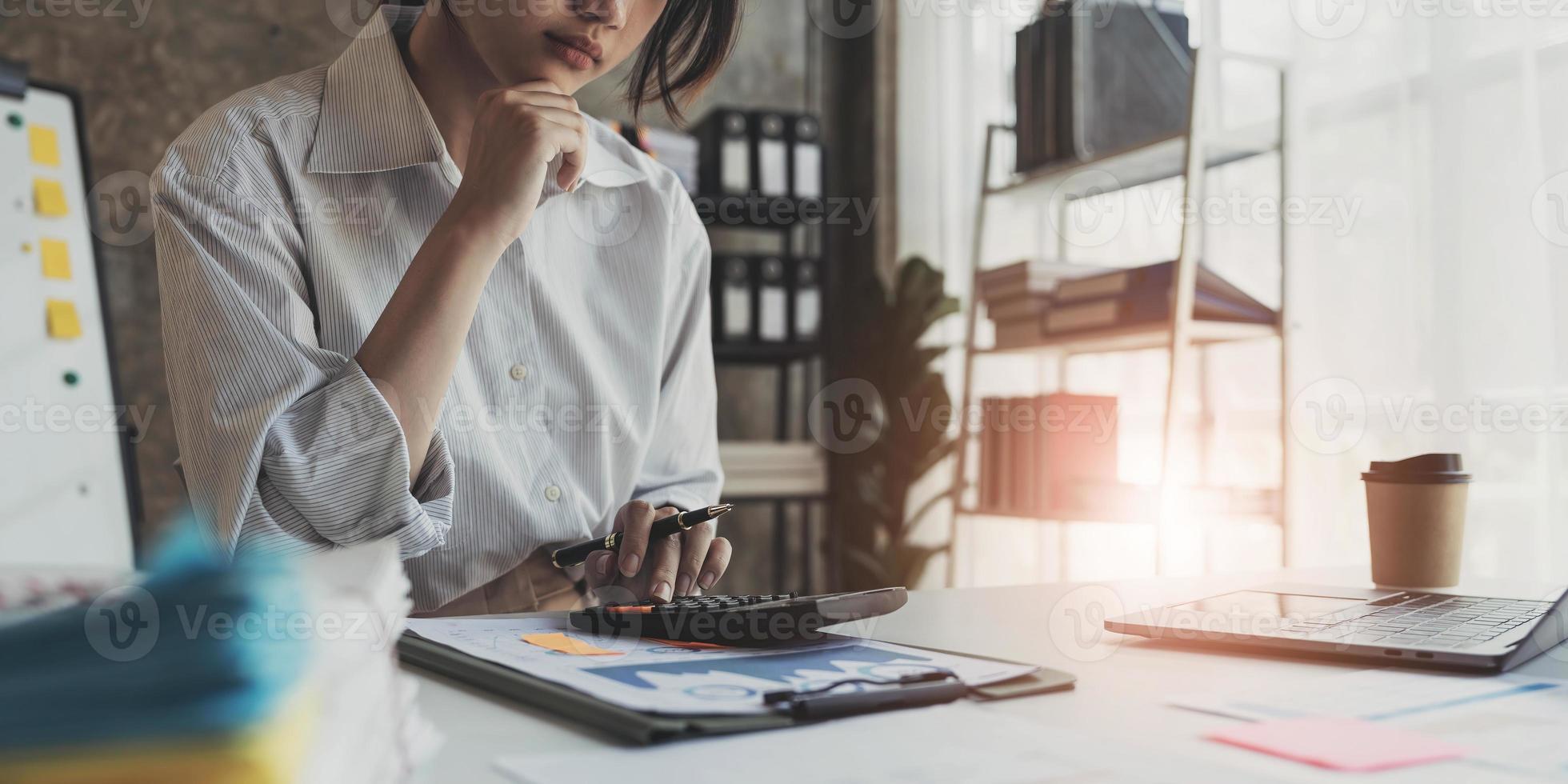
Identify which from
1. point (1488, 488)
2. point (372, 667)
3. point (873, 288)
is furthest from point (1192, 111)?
point (372, 667)

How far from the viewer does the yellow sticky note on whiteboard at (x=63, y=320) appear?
2.24 m

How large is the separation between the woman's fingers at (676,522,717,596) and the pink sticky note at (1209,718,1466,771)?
1.88ft

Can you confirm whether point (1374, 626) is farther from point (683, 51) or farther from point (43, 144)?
point (43, 144)

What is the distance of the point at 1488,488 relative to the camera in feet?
5.60

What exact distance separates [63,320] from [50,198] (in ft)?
0.88

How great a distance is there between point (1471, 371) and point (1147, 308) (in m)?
0.57

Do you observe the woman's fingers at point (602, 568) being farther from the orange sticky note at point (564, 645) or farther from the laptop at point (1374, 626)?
the laptop at point (1374, 626)

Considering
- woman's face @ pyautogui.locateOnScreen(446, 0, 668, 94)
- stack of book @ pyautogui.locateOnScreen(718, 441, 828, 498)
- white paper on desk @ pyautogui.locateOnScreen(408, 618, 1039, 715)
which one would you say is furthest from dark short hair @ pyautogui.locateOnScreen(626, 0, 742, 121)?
stack of book @ pyautogui.locateOnScreen(718, 441, 828, 498)

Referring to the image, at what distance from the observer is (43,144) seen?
2.31 m

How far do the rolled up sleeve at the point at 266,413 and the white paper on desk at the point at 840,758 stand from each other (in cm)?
47

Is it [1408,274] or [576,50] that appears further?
[1408,274]

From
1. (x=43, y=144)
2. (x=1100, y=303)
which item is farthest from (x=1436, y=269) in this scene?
(x=43, y=144)

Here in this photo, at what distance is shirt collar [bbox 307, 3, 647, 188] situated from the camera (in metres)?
1.07

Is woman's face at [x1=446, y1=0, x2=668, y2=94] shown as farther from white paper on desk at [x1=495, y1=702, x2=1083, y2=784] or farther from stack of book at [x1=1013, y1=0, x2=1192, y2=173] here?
stack of book at [x1=1013, y1=0, x2=1192, y2=173]
